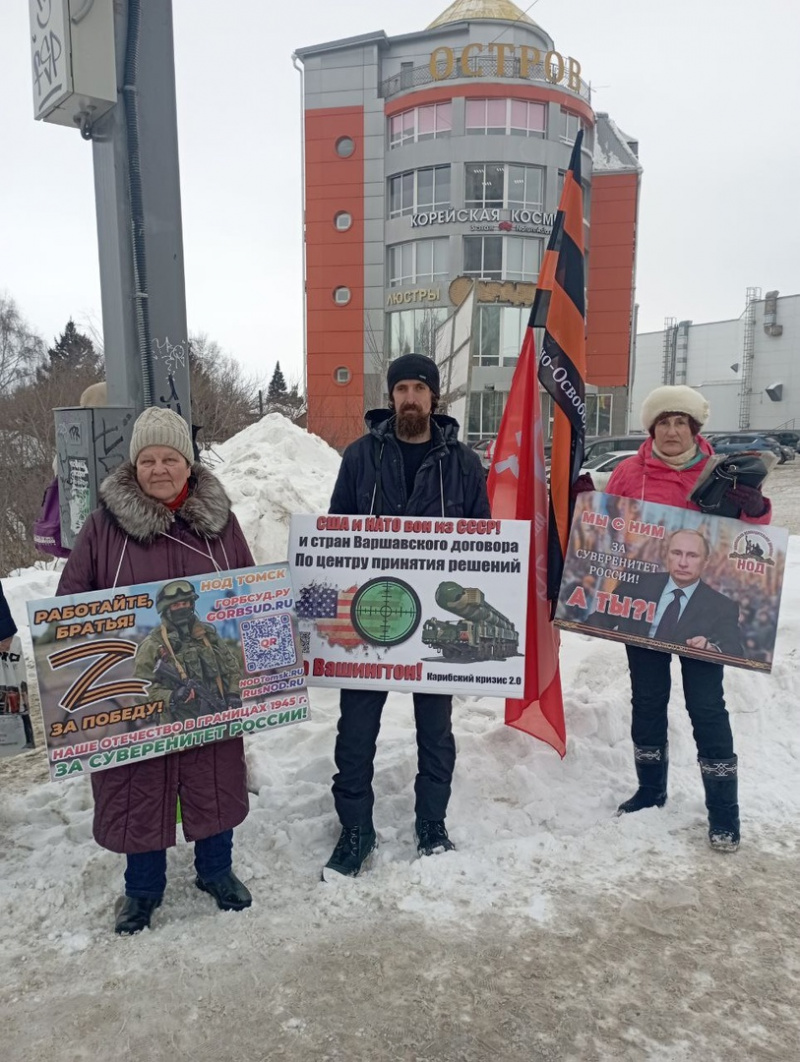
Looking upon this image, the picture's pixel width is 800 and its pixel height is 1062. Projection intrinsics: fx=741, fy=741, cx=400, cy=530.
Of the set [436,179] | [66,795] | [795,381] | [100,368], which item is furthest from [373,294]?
[66,795]

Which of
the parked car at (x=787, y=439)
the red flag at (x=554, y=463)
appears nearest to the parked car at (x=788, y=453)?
the parked car at (x=787, y=439)

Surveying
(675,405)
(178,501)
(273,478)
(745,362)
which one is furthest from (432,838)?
(745,362)

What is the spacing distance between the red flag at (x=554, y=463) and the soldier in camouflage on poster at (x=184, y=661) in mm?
1879

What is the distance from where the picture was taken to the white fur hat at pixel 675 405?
11.3 ft

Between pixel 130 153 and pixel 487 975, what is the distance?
3.85m

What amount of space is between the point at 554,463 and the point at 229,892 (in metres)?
2.64

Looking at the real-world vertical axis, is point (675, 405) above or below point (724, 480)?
above

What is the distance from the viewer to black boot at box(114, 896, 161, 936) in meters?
2.78

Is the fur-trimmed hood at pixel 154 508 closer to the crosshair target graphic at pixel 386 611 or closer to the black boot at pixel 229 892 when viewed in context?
the crosshair target graphic at pixel 386 611

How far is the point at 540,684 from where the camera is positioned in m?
4.09

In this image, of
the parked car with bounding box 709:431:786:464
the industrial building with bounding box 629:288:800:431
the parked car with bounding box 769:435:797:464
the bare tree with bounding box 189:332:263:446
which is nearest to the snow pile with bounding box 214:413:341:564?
the bare tree with bounding box 189:332:263:446

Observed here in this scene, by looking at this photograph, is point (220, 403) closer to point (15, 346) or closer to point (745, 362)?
point (15, 346)

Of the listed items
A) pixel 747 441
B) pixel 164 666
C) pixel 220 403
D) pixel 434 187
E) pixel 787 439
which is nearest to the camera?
pixel 164 666

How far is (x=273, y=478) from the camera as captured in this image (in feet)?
33.6
